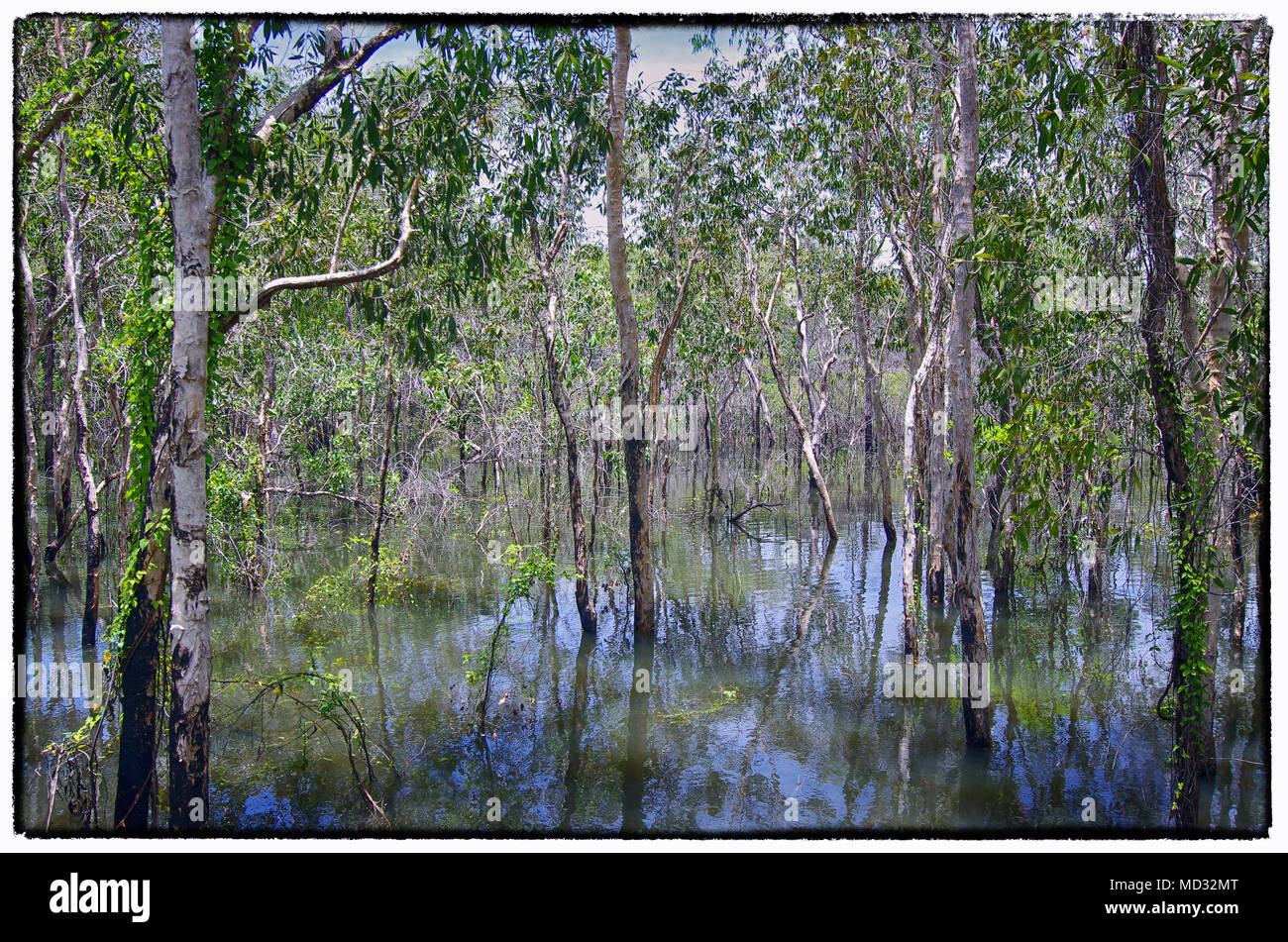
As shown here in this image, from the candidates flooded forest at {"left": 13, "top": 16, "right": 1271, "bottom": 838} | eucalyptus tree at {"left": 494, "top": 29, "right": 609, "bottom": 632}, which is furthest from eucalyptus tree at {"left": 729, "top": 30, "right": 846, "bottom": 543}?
eucalyptus tree at {"left": 494, "top": 29, "right": 609, "bottom": 632}

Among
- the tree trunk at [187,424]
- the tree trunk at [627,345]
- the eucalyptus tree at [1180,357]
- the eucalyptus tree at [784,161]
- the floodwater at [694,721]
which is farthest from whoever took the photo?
the eucalyptus tree at [784,161]

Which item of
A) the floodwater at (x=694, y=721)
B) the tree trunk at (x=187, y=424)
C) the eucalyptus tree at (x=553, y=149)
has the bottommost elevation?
the floodwater at (x=694, y=721)

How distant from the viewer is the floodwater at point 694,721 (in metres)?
6.46

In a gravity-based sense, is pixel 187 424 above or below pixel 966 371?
below

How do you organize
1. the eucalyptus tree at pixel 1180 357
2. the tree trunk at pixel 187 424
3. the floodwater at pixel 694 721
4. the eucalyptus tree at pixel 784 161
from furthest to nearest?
the eucalyptus tree at pixel 784 161
the floodwater at pixel 694 721
the eucalyptus tree at pixel 1180 357
the tree trunk at pixel 187 424

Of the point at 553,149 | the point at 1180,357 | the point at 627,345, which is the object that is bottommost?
the point at 1180,357

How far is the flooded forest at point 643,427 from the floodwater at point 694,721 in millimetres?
63

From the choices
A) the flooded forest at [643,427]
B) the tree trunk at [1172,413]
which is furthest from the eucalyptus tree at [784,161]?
the tree trunk at [1172,413]

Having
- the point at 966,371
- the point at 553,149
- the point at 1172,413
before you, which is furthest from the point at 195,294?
the point at 1172,413

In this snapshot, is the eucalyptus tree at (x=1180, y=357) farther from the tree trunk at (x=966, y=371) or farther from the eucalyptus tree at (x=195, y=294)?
the eucalyptus tree at (x=195, y=294)

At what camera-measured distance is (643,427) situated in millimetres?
10367

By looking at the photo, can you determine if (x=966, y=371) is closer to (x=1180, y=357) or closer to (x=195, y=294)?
(x=1180, y=357)

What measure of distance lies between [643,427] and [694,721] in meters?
3.76

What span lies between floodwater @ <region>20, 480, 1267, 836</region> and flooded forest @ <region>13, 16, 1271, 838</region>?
63 millimetres
